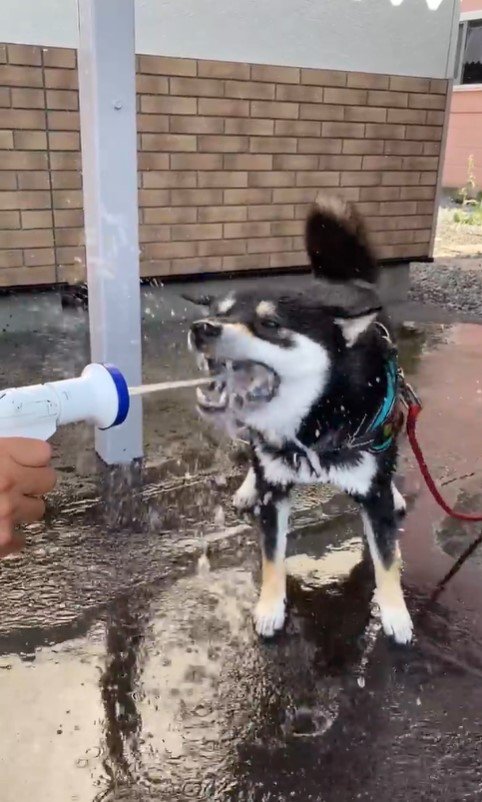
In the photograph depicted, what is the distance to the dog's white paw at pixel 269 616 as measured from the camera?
2396mm

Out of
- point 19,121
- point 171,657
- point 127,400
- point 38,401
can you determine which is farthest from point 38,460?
point 19,121

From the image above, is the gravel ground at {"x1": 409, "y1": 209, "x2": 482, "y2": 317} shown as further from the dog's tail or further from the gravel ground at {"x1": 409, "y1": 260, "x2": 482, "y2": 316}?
the dog's tail

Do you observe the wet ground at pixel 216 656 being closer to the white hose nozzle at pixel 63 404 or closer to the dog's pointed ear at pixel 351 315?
the white hose nozzle at pixel 63 404

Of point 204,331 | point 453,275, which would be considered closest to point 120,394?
point 204,331

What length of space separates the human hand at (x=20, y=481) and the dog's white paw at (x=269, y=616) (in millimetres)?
1108

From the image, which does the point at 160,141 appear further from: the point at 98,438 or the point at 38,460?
the point at 38,460

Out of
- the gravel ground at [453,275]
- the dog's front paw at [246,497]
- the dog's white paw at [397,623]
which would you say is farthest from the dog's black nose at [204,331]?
the gravel ground at [453,275]

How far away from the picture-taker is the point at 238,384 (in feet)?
6.58

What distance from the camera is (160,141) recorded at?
18.9ft

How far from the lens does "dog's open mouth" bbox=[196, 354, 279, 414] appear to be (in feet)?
6.42

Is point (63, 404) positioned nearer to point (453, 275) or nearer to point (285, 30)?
point (285, 30)

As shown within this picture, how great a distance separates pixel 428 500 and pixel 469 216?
377 inches

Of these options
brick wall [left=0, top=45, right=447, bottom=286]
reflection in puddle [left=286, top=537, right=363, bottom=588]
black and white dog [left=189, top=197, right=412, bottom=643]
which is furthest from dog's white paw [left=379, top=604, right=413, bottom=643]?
brick wall [left=0, top=45, right=447, bottom=286]

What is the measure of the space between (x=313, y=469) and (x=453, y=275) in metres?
6.56
